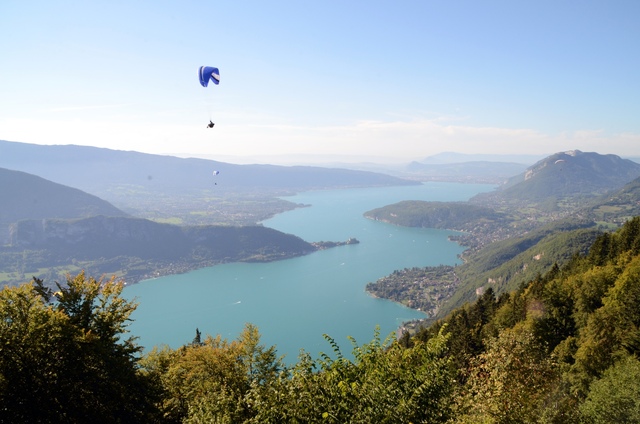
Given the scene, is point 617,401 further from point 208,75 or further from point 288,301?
point 288,301

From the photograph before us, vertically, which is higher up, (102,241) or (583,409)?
(583,409)

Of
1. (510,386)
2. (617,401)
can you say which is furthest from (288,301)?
(617,401)

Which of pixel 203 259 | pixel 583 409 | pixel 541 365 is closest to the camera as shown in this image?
pixel 583 409

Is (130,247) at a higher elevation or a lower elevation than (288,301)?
higher

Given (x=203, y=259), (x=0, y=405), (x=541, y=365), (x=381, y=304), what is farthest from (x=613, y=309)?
(x=203, y=259)

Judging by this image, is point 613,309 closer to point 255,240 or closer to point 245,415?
point 245,415

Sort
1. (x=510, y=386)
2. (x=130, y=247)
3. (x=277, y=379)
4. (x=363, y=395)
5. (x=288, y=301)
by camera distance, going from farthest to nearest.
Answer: (x=130, y=247)
(x=288, y=301)
(x=510, y=386)
(x=277, y=379)
(x=363, y=395)

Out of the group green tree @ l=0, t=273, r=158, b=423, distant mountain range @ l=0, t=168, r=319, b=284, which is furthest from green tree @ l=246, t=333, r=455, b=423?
distant mountain range @ l=0, t=168, r=319, b=284
